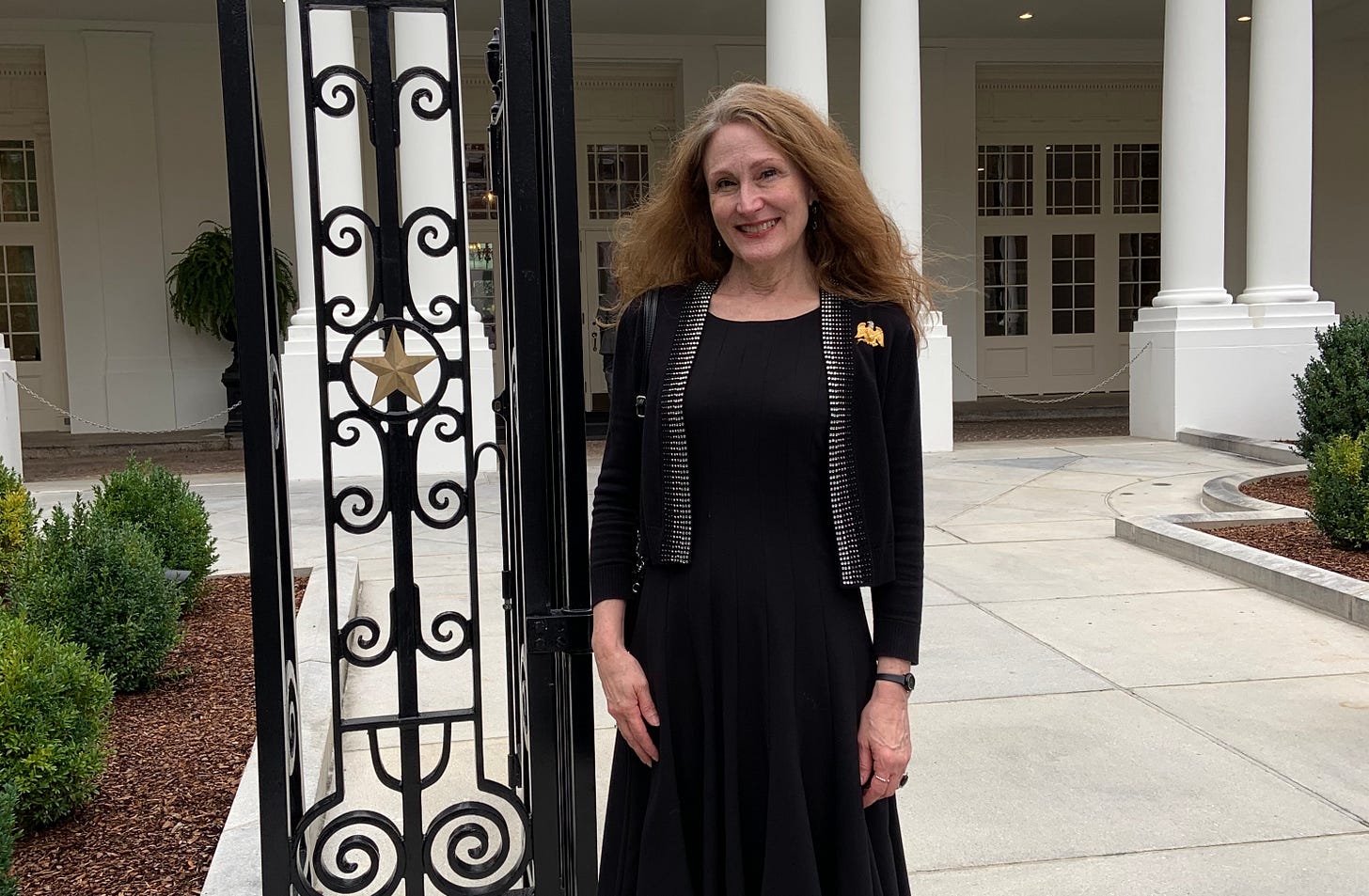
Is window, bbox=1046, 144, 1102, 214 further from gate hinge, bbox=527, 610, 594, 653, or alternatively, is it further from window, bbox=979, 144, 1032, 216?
gate hinge, bbox=527, 610, 594, 653

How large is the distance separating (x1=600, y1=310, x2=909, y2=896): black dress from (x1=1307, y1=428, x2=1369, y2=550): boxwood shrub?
5.33m

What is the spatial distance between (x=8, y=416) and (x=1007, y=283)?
46.0ft

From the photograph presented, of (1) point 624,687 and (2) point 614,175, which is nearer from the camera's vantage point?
(1) point 624,687

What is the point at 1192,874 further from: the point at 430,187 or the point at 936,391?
the point at 430,187

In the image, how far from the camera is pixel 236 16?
6.63 ft

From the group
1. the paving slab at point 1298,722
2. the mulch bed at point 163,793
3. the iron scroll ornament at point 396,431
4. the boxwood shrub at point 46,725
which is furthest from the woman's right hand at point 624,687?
the paving slab at point 1298,722

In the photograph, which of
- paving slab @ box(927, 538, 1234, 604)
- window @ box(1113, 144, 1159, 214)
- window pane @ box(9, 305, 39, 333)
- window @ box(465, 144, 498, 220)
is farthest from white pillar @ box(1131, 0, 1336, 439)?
window pane @ box(9, 305, 39, 333)

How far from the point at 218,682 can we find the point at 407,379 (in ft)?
8.97

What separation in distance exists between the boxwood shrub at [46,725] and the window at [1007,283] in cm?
1682

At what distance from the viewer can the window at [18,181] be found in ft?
51.2

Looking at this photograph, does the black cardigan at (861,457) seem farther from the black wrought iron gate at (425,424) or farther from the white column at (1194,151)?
the white column at (1194,151)

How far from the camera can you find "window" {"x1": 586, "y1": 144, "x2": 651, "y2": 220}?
1702 centimetres

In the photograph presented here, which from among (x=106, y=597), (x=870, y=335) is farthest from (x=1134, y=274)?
(x=870, y=335)

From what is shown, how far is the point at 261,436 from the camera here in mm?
2092
